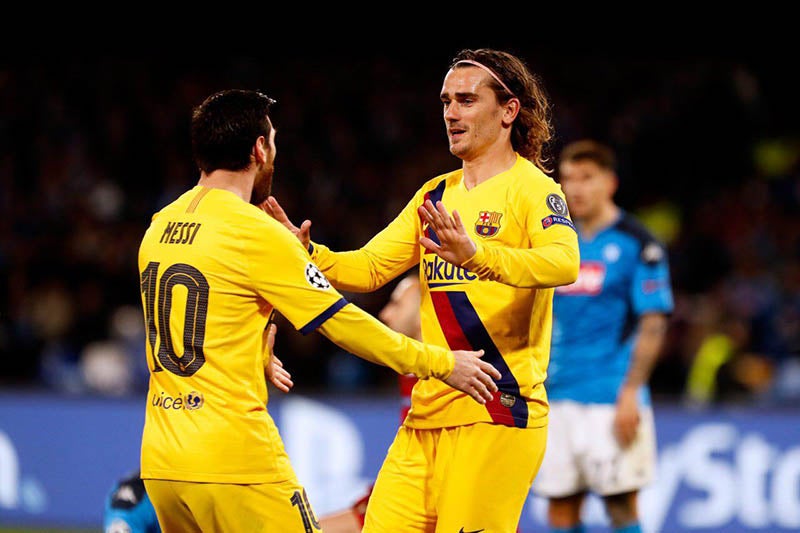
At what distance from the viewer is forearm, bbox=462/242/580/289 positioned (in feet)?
14.0

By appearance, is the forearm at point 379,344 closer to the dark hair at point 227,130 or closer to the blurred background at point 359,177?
the dark hair at point 227,130

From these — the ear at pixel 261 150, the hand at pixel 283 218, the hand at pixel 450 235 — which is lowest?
the hand at pixel 450 235

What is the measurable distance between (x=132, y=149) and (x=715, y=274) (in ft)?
23.7

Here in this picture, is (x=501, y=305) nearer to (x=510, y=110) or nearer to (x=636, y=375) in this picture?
(x=510, y=110)

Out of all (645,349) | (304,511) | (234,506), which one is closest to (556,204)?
(304,511)

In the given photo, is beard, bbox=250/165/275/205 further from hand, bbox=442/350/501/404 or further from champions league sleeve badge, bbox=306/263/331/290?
hand, bbox=442/350/501/404

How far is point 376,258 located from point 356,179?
34.1ft

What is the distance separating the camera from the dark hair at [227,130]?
13.9ft

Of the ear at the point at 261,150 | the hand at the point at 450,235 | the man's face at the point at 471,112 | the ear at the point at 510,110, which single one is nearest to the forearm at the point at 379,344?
the hand at the point at 450,235

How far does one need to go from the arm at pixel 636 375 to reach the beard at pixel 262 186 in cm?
303

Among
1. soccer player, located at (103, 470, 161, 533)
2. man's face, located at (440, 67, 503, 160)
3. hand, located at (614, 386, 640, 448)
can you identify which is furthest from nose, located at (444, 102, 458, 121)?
hand, located at (614, 386, 640, 448)

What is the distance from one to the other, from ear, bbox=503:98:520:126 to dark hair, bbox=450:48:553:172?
2 cm

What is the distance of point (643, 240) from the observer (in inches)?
285

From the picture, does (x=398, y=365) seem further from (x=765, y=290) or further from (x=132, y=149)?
(x=132, y=149)
